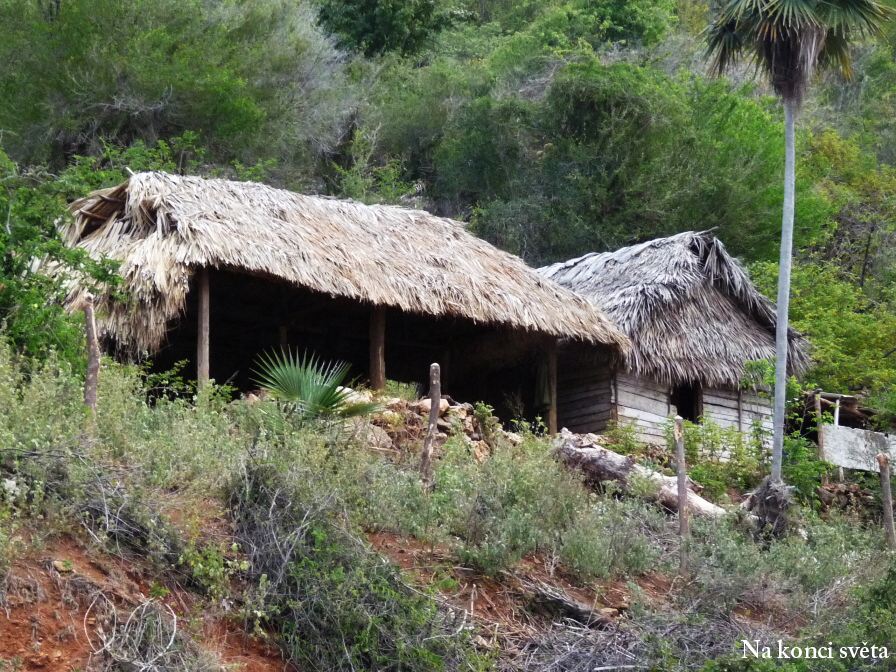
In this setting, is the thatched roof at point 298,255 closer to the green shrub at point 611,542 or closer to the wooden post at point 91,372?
the wooden post at point 91,372

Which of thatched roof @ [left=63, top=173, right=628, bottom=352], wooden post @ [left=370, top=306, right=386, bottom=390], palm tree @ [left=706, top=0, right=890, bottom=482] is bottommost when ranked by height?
wooden post @ [left=370, top=306, right=386, bottom=390]

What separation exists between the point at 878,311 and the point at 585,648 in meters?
13.0

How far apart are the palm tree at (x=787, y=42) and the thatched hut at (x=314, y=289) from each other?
8.46 feet

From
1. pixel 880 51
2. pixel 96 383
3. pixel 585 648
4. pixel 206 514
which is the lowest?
pixel 585 648

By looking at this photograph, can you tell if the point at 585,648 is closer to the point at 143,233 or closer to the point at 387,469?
the point at 387,469

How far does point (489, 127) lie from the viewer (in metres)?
23.3

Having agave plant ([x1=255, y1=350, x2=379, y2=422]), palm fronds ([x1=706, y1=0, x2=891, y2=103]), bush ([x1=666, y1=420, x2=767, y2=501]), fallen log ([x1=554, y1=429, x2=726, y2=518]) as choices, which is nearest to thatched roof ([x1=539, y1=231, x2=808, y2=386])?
bush ([x1=666, y1=420, x2=767, y2=501])

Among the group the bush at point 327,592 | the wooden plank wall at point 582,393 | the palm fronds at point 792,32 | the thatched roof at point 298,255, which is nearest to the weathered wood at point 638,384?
the wooden plank wall at point 582,393

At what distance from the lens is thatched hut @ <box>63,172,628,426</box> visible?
10.8 metres

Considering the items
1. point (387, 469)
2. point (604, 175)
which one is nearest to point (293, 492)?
point (387, 469)

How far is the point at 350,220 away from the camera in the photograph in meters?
13.1

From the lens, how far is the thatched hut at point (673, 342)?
587 inches

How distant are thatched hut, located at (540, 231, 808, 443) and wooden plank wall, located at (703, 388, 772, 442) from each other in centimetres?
1

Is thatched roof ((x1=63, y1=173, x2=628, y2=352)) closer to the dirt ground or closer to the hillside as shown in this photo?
the hillside
